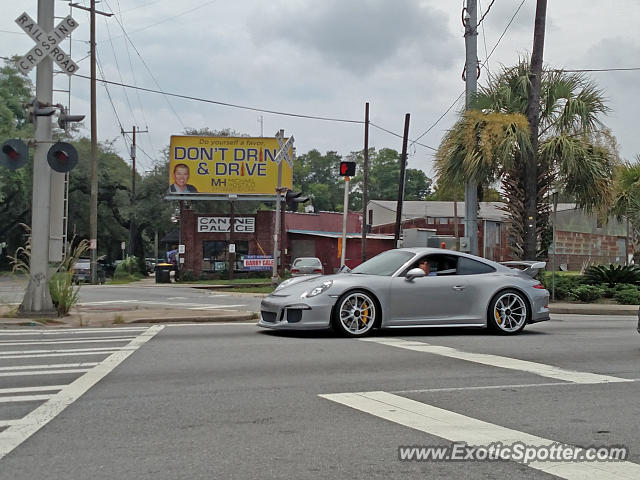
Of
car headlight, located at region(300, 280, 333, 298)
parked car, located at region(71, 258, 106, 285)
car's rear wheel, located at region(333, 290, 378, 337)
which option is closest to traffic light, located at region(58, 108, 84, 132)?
car headlight, located at region(300, 280, 333, 298)

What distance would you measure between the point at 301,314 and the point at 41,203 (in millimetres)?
5656

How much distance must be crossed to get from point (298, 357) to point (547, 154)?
13606 mm

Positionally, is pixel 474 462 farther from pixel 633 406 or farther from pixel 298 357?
pixel 298 357

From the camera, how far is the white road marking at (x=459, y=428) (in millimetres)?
4363

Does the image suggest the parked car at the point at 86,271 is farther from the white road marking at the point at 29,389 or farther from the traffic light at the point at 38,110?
the white road marking at the point at 29,389

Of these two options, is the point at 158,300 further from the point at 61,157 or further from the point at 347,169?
the point at 61,157

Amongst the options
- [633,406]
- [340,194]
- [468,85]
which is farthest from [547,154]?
[340,194]

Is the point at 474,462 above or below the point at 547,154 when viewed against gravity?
below

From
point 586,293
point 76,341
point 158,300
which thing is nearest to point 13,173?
point 158,300

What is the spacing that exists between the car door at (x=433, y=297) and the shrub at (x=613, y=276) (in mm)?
11247

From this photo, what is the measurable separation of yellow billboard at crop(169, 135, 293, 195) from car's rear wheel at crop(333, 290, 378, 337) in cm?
3422

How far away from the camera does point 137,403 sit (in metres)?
6.01

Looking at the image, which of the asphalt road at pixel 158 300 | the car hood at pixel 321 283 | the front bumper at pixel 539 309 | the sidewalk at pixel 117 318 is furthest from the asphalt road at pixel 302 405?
the asphalt road at pixel 158 300

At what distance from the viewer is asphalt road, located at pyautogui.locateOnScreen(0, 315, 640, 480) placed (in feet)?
14.6
